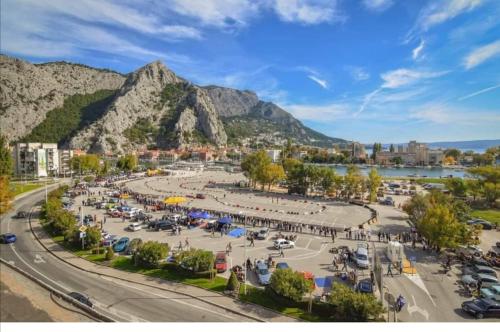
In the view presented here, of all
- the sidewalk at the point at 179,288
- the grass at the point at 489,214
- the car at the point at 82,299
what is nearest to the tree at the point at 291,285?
the sidewalk at the point at 179,288

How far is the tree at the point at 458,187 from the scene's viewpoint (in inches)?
1352

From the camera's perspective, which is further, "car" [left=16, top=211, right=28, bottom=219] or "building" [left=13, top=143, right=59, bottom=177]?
"building" [left=13, top=143, right=59, bottom=177]

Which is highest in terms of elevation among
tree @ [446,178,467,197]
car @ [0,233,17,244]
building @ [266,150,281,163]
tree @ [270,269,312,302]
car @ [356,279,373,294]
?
building @ [266,150,281,163]

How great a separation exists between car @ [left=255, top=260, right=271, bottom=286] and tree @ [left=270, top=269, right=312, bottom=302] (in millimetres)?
1692

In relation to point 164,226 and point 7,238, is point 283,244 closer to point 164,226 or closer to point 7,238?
point 164,226

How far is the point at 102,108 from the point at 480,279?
140308 millimetres

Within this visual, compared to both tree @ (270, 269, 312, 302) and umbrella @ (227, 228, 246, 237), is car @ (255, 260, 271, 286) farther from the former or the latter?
umbrella @ (227, 228, 246, 237)

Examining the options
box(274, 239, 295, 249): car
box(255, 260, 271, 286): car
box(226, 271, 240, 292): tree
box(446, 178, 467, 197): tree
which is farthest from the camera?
box(446, 178, 467, 197): tree

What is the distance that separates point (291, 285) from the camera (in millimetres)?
9922

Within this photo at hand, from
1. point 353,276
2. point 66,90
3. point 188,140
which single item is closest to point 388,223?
point 353,276

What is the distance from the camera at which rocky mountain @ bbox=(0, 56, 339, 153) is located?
91.8 meters

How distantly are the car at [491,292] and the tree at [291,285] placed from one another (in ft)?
22.9

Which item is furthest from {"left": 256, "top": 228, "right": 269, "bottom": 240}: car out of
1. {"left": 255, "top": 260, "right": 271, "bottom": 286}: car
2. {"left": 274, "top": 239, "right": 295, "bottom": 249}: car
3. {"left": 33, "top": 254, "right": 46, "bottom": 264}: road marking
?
{"left": 33, "top": 254, "right": 46, "bottom": 264}: road marking

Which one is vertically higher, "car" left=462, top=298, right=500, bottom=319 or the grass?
"car" left=462, top=298, right=500, bottom=319
